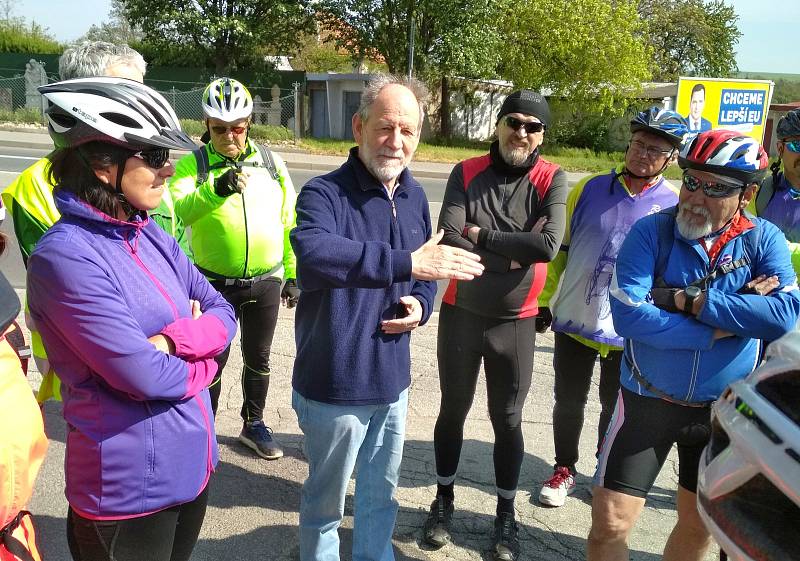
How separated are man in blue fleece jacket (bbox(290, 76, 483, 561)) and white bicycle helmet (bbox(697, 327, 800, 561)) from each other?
1197 millimetres

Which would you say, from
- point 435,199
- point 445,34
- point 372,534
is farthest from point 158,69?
point 372,534

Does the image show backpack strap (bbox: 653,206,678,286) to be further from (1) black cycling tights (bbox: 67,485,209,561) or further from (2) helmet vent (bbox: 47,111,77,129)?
(2) helmet vent (bbox: 47,111,77,129)

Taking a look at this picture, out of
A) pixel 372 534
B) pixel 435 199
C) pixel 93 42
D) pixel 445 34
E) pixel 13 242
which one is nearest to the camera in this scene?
pixel 372 534

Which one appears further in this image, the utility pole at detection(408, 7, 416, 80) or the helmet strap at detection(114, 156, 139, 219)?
the utility pole at detection(408, 7, 416, 80)

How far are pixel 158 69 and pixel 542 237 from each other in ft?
92.7

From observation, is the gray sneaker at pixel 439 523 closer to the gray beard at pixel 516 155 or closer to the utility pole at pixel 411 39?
the gray beard at pixel 516 155

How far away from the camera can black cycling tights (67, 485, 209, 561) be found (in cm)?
193

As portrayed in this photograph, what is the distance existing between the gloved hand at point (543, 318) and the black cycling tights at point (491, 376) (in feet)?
1.17

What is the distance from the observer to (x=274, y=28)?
2833cm

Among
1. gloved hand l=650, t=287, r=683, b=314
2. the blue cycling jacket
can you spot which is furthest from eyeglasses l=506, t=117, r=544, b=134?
gloved hand l=650, t=287, r=683, b=314

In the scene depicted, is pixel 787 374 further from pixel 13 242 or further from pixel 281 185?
pixel 13 242

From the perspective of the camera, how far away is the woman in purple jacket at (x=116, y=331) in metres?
1.80

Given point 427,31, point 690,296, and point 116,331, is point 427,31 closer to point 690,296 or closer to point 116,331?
point 690,296

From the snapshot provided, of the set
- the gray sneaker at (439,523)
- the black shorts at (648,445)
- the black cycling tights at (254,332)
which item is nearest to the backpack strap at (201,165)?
the black cycling tights at (254,332)
